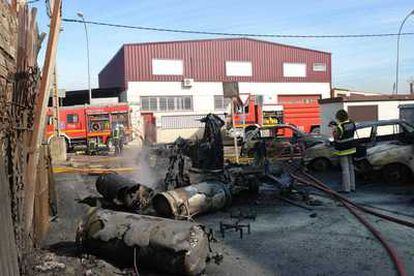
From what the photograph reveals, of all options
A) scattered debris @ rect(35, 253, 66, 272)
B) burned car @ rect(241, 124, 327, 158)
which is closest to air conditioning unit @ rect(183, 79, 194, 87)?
burned car @ rect(241, 124, 327, 158)

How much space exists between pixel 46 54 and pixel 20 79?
638mm

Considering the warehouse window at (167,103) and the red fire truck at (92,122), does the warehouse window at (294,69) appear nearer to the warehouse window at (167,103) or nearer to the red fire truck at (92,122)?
the warehouse window at (167,103)

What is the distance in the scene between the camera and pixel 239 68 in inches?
1863

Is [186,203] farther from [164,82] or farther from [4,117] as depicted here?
[164,82]

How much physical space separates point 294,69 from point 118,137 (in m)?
25.5

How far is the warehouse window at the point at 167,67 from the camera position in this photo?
4381 cm

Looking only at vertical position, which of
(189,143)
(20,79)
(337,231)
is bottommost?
(337,231)

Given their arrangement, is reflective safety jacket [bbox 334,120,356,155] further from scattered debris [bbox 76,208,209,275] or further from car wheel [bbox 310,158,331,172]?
scattered debris [bbox 76,208,209,275]

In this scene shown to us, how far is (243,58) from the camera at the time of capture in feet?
157

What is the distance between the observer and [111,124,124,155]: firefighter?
27.5 metres

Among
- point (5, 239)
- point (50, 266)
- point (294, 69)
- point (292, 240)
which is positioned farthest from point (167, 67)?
point (5, 239)

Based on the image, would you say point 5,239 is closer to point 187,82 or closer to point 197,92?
point 187,82

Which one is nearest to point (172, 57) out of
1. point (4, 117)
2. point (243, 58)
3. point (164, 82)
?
point (164, 82)

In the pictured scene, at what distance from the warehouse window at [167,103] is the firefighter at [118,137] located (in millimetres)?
10925
